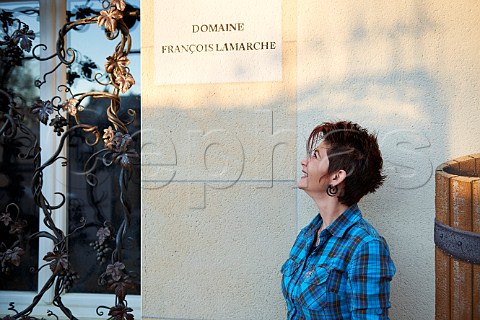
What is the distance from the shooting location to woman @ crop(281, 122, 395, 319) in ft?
6.59

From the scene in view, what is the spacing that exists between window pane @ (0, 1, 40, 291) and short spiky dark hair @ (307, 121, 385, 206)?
2.18 m

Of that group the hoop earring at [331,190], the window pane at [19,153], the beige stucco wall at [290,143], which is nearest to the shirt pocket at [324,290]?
the hoop earring at [331,190]

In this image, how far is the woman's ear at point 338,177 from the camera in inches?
88.7

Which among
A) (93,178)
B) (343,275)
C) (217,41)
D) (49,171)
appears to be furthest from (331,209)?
(49,171)

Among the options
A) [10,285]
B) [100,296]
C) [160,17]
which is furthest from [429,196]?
[10,285]

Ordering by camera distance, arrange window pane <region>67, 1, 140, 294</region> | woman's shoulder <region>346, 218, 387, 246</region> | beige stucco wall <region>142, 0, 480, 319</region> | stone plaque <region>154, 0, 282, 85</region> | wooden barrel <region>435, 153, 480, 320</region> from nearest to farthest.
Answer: wooden barrel <region>435, 153, 480, 320</region> → woman's shoulder <region>346, 218, 387, 246</region> → beige stucco wall <region>142, 0, 480, 319</region> → stone plaque <region>154, 0, 282, 85</region> → window pane <region>67, 1, 140, 294</region>

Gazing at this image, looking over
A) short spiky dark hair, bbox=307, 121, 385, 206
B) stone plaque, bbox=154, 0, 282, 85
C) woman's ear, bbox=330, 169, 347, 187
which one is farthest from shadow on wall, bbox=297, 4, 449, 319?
woman's ear, bbox=330, 169, 347, 187

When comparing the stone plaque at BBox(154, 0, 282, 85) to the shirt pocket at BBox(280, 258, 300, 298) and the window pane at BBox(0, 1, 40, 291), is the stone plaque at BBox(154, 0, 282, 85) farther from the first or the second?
the window pane at BBox(0, 1, 40, 291)

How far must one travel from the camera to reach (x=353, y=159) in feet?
7.41

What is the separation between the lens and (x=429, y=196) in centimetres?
274

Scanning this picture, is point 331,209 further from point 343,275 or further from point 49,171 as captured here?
point 49,171

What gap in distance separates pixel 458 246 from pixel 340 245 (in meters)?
0.44

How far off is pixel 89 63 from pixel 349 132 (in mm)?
2026

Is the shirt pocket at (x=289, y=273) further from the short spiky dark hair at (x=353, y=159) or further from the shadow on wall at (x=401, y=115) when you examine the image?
the shadow on wall at (x=401, y=115)
